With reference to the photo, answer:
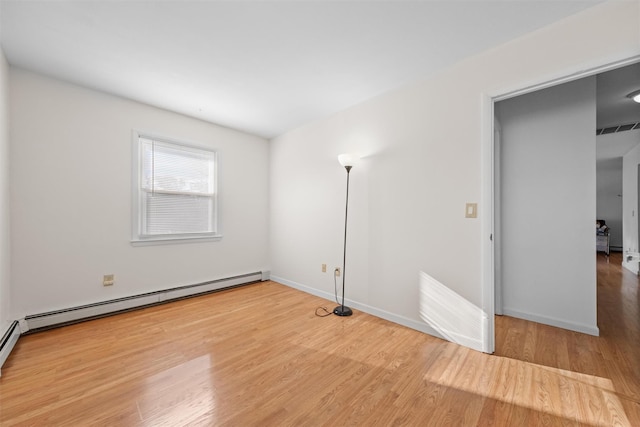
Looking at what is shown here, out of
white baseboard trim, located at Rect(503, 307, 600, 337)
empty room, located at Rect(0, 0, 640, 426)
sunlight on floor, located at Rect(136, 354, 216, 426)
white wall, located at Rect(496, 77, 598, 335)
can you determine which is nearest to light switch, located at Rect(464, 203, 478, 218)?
empty room, located at Rect(0, 0, 640, 426)

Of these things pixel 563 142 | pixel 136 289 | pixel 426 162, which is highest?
pixel 563 142

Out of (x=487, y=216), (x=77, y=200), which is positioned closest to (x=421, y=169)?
(x=487, y=216)

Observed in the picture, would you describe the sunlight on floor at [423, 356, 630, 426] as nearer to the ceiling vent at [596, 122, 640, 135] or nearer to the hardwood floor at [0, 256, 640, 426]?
the hardwood floor at [0, 256, 640, 426]

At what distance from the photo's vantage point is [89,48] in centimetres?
209

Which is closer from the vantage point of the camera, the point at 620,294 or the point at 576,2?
the point at 576,2

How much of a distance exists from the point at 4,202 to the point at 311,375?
2.98 metres

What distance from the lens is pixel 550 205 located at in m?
2.59

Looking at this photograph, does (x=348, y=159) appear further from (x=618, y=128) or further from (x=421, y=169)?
(x=618, y=128)

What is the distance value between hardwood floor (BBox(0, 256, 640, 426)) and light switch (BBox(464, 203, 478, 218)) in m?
1.15

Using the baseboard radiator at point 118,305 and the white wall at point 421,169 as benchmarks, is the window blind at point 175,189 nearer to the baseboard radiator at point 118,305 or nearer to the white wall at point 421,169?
the baseboard radiator at point 118,305

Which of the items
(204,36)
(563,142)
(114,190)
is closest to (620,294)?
(563,142)

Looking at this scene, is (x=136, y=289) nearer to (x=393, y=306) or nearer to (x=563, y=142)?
(x=393, y=306)

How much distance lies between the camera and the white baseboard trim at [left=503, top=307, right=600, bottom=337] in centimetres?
233

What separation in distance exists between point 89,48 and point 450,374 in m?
3.85
